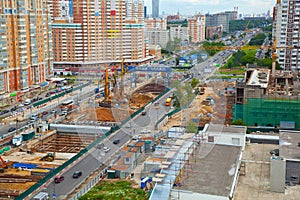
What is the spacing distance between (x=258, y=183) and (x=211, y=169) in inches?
16.0

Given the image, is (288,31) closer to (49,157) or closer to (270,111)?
(270,111)

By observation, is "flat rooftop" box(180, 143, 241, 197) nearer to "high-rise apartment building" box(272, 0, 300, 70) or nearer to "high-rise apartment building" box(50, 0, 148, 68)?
"high-rise apartment building" box(272, 0, 300, 70)

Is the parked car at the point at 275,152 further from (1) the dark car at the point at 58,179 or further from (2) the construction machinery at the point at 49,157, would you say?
(2) the construction machinery at the point at 49,157

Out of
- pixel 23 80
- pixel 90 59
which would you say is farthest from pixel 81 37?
pixel 23 80

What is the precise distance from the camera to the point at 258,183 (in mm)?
3459

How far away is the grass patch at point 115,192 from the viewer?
4445 millimetres

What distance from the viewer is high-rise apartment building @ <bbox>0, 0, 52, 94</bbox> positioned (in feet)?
31.3

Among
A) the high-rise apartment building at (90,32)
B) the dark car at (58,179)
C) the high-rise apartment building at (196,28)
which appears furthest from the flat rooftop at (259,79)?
the high-rise apartment building at (196,28)

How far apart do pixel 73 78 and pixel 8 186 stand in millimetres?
8370

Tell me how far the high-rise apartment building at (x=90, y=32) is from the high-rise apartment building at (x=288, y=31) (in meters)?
4.98

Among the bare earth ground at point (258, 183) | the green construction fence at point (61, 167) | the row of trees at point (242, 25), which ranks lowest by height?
the green construction fence at point (61, 167)

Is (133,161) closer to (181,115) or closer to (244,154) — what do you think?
(244,154)

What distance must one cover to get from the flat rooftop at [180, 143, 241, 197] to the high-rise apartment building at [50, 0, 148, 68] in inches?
413

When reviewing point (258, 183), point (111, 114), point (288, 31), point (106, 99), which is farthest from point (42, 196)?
point (288, 31)
